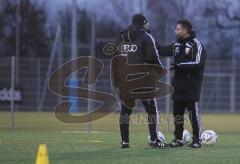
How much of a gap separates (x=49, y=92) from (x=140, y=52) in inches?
553

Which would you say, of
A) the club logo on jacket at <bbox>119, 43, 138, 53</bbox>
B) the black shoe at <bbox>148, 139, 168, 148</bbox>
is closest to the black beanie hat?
the club logo on jacket at <bbox>119, 43, 138, 53</bbox>

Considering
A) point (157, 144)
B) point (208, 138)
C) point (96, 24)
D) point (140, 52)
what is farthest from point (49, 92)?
point (96, 24)

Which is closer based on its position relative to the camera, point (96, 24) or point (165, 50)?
point (165, 50)

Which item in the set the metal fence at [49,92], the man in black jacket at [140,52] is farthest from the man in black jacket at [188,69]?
the metal fence at [49,92]

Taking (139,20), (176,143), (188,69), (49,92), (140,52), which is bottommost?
(176,143)

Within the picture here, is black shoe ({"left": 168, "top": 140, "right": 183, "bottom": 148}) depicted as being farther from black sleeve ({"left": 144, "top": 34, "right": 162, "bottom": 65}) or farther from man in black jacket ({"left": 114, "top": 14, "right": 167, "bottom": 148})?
black sleeve ({"left": 144, "top": 34, "right": 162, "bottom": 65})

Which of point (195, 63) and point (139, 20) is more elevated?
point (139, 20)

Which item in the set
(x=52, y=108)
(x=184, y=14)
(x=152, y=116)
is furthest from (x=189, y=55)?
(x=184, y=14)

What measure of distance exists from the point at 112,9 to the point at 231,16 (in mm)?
6456

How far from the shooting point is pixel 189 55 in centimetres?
1127

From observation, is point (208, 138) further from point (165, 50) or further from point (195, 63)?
point (165, 50)

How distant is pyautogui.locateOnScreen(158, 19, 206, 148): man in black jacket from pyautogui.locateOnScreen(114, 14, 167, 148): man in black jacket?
40 centimetres

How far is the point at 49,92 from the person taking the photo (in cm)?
2480

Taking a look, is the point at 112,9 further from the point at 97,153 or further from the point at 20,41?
the point at 97,153
